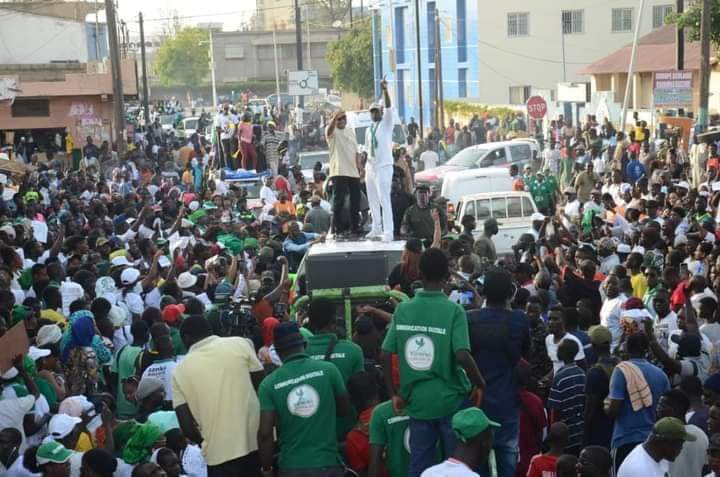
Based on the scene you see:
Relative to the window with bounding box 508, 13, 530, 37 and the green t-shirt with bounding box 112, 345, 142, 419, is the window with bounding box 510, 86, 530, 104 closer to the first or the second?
the window with bounding box 508, 13, 530, 37

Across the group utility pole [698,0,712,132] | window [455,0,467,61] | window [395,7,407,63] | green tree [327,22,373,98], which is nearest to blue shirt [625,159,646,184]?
utility pole [698,0,712,132]

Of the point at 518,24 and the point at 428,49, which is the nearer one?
the point at 518,24

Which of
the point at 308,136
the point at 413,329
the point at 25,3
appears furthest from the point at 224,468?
the point at 25,3

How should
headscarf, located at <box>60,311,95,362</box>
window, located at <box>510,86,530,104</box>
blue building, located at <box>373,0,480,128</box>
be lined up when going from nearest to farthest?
headscarf, located at <box>60,311,95,362</box> < window, located at <box>510,86,530,104</box> < blue building, located at <box>373,0,480,128</box>

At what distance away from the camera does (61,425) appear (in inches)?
310

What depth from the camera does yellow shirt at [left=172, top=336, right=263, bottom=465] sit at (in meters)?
6.85

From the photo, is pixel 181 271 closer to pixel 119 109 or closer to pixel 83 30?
pixel 119 109

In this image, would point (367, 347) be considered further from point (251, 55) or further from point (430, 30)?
point (251, 55)

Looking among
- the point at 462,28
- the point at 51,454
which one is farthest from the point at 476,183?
the point at 462,28

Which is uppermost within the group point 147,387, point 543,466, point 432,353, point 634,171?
point 432,353

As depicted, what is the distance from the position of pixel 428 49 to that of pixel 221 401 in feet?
178

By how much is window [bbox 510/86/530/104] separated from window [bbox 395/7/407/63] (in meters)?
8.38

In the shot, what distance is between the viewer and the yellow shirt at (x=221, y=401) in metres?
6.85

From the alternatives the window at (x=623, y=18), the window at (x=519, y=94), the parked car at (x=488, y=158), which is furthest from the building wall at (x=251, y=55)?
the parked car at (x=488, y=158)
